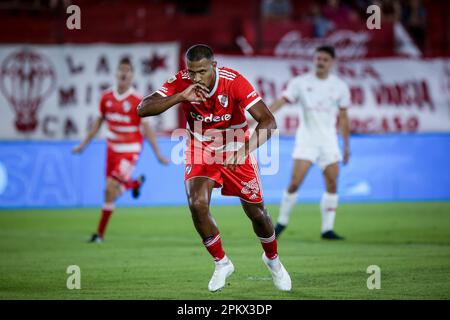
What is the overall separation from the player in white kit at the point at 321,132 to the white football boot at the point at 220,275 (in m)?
4.80

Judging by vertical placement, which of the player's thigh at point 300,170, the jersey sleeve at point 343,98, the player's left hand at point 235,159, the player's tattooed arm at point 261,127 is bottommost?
the player's thigh at point 300,170

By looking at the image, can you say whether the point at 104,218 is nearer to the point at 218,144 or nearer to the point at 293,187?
the point at 293,187

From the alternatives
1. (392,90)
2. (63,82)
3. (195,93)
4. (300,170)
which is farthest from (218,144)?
(392,90)

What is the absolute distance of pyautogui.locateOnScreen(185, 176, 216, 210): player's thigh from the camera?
8.55 meters

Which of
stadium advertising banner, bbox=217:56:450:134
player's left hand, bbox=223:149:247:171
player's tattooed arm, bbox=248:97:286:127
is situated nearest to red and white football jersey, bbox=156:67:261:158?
player's left hand, bbox=223:149:247:171

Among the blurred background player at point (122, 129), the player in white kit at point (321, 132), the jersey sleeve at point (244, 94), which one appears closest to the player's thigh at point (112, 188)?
the blurred background player at point (122, 129)

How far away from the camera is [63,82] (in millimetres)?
20922

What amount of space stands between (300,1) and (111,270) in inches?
631

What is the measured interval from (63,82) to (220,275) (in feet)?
43.2

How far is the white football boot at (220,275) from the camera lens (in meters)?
8.48

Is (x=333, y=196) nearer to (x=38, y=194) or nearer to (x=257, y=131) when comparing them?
(x=257, y=131)

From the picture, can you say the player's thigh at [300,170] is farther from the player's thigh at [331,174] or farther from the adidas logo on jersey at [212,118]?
the adidas logo on jersey at [212,118]

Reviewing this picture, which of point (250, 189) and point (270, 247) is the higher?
point (250, 189)

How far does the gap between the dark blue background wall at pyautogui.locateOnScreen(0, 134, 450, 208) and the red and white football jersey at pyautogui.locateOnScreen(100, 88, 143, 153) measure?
4.68 m
